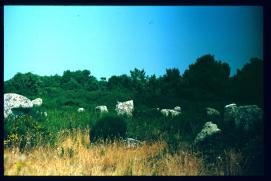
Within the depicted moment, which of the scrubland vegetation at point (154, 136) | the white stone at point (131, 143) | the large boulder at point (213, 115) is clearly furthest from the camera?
the large boulder at point (213, 115)

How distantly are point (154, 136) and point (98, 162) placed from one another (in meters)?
3.90

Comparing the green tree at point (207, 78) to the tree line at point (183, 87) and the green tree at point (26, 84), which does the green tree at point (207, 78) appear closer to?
the tree line at point (183, 87)

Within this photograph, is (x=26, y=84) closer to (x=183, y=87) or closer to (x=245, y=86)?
(x=183, y=87)

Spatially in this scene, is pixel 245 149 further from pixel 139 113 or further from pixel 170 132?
pixel 139 113

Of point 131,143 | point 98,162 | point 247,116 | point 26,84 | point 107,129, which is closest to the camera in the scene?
point 98,162

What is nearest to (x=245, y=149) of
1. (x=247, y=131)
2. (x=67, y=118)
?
(x=247, y=131)

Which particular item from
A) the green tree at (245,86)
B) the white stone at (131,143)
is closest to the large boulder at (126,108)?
the green tree at (245,86)

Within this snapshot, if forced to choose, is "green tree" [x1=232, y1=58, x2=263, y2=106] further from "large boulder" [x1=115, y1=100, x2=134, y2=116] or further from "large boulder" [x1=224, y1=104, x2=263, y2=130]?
"large boulder" [x1=224, y1=104, x2=263, y2=130]

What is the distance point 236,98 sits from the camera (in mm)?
18547

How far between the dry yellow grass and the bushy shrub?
1014 millimetres

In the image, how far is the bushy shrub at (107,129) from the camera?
1059 cm

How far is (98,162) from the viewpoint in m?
7.95

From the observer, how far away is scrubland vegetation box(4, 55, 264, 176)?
761 centimetres

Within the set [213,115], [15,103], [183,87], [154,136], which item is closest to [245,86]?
[183,87]
